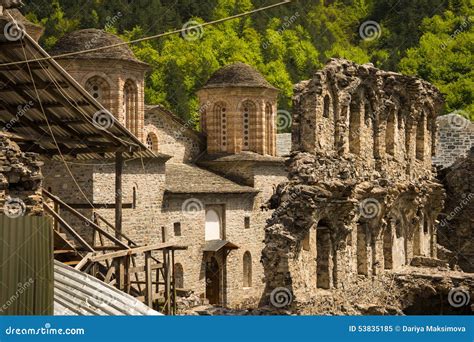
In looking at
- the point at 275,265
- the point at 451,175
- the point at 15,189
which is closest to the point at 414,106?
the point at 451,175

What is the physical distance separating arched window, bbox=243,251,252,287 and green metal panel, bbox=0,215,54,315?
25.9 m

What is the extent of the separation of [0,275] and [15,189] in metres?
3.62

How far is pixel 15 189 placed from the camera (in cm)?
1453

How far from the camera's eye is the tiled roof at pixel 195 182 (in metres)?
34.1

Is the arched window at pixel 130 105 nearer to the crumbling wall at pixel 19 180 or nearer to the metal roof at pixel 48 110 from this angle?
the metal roof at pixel 48 110

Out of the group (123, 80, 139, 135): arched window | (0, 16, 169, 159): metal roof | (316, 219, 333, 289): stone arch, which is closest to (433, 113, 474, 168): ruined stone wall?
(123, 80, 139, 135): arched window

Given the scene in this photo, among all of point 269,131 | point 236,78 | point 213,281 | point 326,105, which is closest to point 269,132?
point 269,131

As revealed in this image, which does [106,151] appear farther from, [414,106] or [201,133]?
[201,133]

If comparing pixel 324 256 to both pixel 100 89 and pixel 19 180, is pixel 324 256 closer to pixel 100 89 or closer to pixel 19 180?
pixel 19 180

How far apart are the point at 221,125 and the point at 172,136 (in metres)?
2.78

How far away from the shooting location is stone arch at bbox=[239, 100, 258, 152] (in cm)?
3916

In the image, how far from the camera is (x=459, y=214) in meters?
30.0

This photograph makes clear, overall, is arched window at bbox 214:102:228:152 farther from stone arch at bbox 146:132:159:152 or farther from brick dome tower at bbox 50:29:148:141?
brick dome tower at bbox 50:29:148:141

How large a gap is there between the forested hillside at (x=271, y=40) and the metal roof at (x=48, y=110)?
36.4 m
